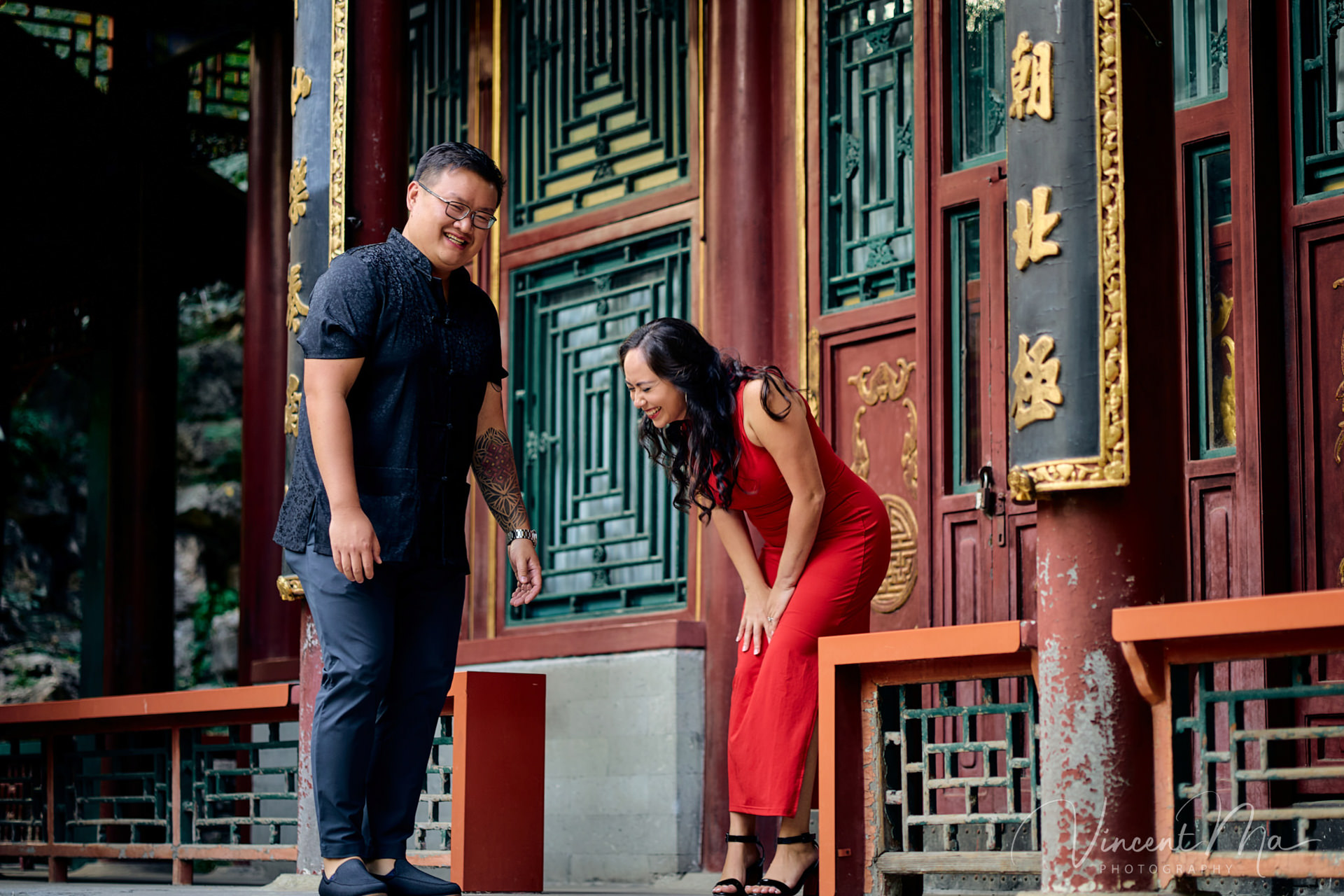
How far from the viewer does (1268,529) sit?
4965 millimetres

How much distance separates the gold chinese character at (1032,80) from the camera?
3.93 metres

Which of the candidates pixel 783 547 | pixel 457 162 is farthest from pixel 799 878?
pixel 457 162

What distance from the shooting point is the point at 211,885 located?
250 inches

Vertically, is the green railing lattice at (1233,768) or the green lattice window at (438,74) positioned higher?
the green lattice window at (438,74)

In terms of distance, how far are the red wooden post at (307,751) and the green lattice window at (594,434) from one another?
1681mm

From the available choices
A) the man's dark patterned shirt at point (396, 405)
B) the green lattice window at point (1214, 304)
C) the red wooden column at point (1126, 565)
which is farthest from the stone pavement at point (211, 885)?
the green lattice window at point (1214, 304)

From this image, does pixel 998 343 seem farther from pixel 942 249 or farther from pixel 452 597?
pixel 452 597

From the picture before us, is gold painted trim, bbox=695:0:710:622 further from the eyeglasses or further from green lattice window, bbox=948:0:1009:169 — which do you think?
the eyeglasses

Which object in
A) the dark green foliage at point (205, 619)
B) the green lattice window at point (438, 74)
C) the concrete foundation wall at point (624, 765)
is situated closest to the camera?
the concrete foundation wall at point (624, 765)

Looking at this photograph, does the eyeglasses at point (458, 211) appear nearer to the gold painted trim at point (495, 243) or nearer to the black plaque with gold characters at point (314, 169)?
the black plaque with gold characters at point (314, 169)

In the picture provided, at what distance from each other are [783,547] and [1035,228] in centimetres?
122

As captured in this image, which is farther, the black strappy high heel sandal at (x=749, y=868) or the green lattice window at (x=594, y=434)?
the green lattice window at (x=594, y=434)

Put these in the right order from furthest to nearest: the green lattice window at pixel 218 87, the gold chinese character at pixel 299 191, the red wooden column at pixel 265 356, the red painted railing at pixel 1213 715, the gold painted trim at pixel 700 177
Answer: the green lattice window at pixel 218 87 → the red wooden column at pixel 265 356 → the gold painted trim at pixel 700 177 → the gold chinese character at pixel 299 191 → the red painted railing at pixel 1213 715

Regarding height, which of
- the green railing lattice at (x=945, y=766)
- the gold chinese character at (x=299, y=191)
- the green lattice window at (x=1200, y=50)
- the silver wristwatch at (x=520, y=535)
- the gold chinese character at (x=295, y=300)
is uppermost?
the green lattice window at (x=1200, y=50)
